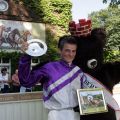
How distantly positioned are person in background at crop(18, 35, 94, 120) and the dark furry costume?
1.06 ft

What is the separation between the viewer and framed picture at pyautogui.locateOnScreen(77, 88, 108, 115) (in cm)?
260

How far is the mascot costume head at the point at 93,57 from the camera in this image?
306 cm

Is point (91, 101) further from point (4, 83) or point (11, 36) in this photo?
point (11, 36)

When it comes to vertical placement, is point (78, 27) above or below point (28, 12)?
below

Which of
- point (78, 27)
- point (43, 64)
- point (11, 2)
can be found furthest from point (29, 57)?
point (11, 2)

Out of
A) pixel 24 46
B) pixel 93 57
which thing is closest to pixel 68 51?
pixel 24 46

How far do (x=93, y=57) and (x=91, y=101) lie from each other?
0.57 metres

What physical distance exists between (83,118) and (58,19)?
16.5 metres

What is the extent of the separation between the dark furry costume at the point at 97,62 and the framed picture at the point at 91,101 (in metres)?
0.32

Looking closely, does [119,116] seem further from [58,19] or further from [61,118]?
[58,19]

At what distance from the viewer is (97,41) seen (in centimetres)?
314

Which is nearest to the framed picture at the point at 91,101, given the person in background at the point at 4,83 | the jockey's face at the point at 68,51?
the jockey's face at the point at 68,51

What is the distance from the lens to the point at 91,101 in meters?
2.64

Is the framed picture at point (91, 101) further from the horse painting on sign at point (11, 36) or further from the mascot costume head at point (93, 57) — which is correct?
the horse painting on sign at point (11, 36)
